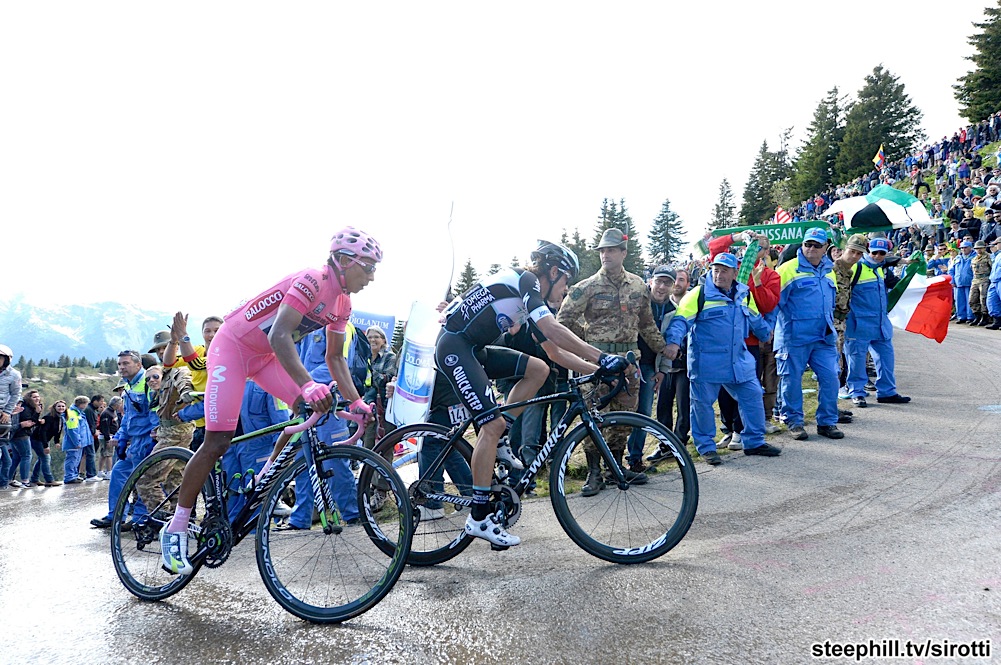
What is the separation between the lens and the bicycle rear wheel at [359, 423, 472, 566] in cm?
495

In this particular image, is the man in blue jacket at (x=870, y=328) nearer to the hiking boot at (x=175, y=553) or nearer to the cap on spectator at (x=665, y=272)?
the cap on spectator at (x=665, y=272)

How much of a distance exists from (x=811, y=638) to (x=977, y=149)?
149ft

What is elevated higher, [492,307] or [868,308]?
[492,307]

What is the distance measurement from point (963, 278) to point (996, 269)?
10.9ft

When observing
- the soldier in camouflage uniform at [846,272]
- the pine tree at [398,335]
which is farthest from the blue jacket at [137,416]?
the soldier in camouflage uniform at [846,272]

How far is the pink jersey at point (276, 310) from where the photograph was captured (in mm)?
4555

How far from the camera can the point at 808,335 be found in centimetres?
830

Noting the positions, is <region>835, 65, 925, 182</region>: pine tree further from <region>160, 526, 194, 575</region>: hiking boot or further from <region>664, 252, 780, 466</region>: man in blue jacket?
<region>160, 526, 194, 575</region>: hiking boot

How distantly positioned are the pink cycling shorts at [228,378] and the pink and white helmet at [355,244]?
3.06 feet

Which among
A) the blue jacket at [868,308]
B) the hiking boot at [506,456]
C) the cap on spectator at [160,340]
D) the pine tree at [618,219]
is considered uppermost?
the pine tree at [618,219]

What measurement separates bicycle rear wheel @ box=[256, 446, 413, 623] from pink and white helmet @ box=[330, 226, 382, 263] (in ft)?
4.12

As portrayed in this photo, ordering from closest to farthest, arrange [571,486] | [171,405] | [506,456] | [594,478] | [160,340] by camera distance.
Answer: [506,456] < [594,478] < [571,486] < [171,405] < [160,340]

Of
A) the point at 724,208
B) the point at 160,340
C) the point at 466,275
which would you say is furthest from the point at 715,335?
the point at 724,208

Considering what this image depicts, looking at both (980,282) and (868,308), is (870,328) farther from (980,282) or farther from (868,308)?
(980,282)
